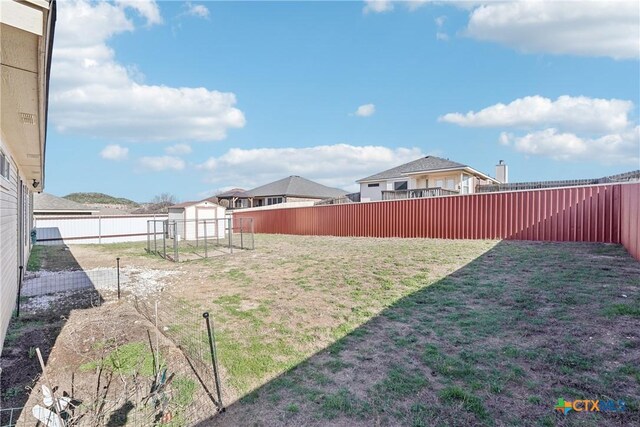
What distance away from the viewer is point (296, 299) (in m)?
6.08

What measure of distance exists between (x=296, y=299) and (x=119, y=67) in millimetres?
11388

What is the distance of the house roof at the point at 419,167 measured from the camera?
2095 centimetres

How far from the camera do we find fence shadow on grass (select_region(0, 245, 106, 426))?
3.41 meters

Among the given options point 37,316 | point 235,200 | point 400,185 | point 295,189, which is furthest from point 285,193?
point 37,316

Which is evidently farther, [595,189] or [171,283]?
[595,189]

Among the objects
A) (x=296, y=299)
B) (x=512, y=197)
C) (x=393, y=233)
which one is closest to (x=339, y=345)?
(x=296, y=299)

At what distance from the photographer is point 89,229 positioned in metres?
18.6

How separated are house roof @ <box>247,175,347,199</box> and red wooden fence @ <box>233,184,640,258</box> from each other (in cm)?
1653

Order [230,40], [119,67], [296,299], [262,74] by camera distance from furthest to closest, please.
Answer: [262,74], [230,40], [119,67], [296,299]

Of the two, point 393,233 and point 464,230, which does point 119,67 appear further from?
point 464,230

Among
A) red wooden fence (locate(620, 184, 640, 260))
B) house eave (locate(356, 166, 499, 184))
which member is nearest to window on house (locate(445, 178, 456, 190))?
house eave (locate(356, 166, 499, 184))

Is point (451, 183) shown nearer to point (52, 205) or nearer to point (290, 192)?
point (290, 192)

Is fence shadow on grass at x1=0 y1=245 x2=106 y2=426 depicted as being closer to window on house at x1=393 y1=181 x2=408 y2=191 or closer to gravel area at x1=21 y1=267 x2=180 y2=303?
gravel area at x1=21 y1=267 x2=180 y2=303

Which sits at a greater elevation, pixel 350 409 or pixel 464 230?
pixel 464 230
